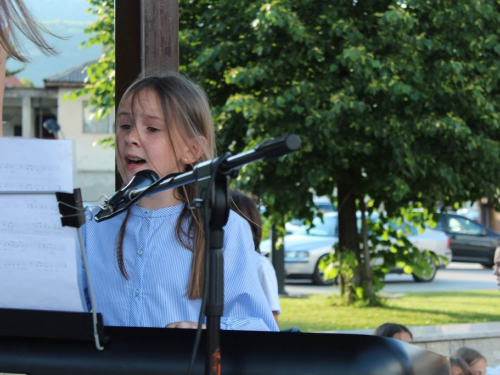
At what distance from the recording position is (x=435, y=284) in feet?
54.3

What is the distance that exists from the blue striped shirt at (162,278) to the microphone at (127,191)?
49cm

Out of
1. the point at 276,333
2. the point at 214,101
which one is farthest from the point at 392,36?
the point at 276,333

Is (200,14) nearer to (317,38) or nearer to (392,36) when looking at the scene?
(317,38)

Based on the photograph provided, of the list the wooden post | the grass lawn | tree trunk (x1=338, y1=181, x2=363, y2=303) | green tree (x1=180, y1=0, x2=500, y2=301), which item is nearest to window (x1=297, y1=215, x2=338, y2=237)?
the grass lawn

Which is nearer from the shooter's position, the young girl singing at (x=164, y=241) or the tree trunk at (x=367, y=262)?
the young girl singing at (x=164, y=241)

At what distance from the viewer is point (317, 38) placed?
27.7 ft

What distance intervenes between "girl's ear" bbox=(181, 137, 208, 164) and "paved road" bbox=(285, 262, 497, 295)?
1124 cm

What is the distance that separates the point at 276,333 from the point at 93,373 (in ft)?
1.05

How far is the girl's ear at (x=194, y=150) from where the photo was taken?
224 centimetres

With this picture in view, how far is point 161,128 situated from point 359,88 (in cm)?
635

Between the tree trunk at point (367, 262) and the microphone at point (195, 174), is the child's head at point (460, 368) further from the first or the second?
the tree trunk at point (367, 262)

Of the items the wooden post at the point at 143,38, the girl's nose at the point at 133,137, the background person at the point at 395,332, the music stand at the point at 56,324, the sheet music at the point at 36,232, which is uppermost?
the wooden post at the point at 143,38

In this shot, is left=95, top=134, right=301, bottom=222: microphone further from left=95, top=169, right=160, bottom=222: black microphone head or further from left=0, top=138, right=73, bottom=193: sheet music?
left=0, top=138, right=73, bottom=193: sheet music

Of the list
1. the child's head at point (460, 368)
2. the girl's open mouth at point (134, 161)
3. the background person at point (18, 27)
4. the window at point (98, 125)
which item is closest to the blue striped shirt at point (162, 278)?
the girl's open mouth at point (134, 161)
